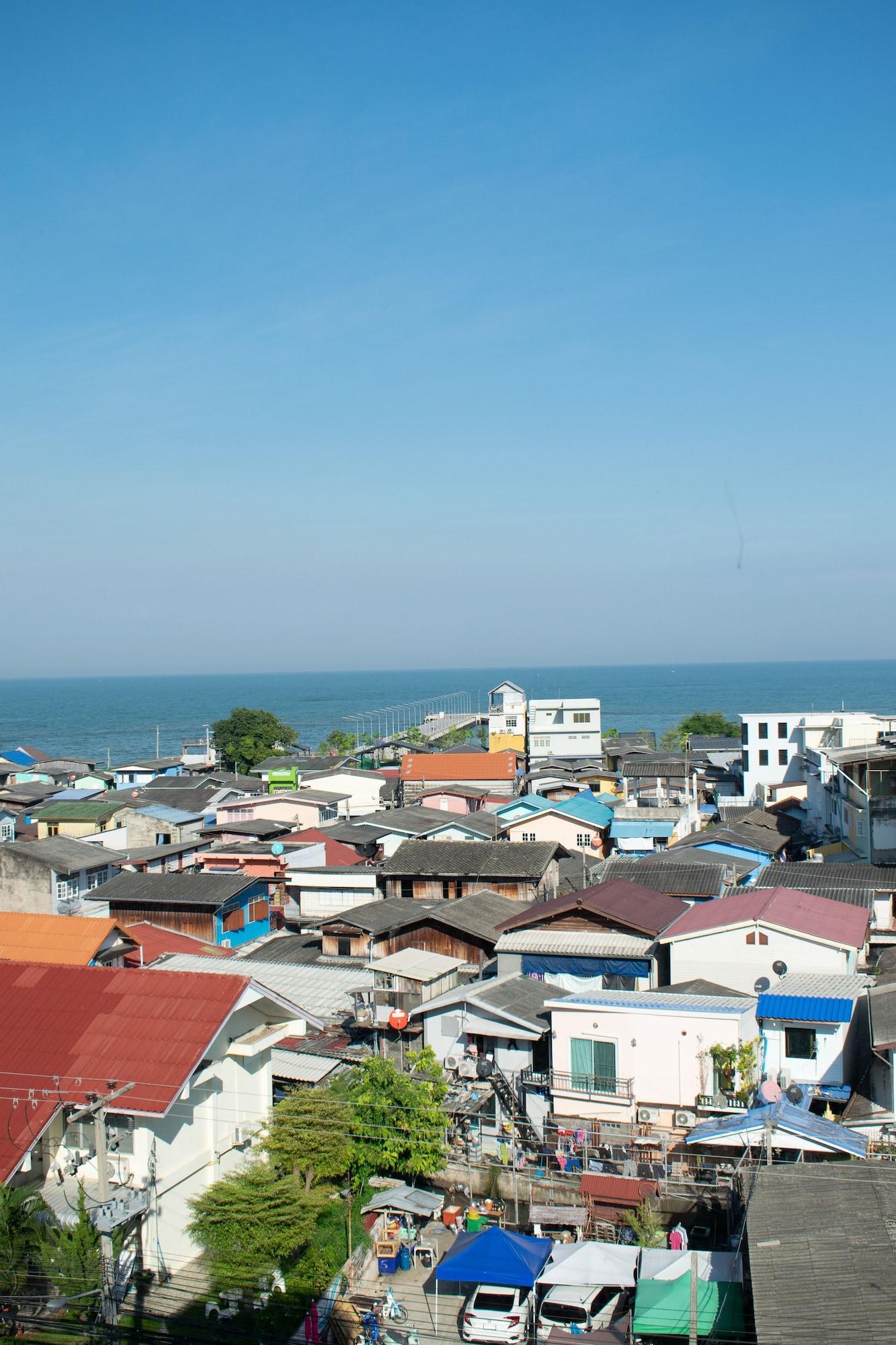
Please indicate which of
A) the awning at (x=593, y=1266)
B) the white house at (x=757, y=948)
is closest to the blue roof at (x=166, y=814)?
the white house at (x=757, y=948)

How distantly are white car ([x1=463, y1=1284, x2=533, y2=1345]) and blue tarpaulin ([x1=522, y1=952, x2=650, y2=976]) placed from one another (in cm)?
710

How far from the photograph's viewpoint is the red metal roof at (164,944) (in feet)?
69.3

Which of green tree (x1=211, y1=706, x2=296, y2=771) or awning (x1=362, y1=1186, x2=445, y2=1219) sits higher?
green tree (x1=211, y1=706, x2=296, y2=771)

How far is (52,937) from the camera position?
1819 cm

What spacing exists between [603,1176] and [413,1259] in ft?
8.11

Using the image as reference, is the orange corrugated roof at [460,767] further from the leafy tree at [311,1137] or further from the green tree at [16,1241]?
the green tree at [16,1241]

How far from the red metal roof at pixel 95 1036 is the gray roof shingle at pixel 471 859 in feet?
45.4

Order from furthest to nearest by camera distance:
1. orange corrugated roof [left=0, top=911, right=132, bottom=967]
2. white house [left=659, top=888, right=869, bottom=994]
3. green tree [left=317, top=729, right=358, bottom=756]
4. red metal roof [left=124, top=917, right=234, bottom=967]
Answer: green tree [left=317, top=729, right=358, bottom=756]
red metal roof [left=124, top=917, right=234, bottom=967]
orange corrugated roof [left=0, top=911, right=132, bottom=967]
white house [left=659, top=888, right=869, bottom=994]

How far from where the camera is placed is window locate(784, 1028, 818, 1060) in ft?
46.6

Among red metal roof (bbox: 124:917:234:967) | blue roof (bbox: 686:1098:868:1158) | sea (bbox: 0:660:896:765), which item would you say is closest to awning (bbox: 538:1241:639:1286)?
blue roof (bbox: 686:1098:868:1158)

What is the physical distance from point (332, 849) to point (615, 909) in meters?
13.5

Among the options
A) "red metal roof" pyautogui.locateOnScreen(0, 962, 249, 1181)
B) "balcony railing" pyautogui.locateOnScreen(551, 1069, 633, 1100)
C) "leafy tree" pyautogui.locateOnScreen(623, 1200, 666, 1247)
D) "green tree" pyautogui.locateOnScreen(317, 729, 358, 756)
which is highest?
"red metal roof" pyautogui.locateOnScreen(0, 962, 249, 1181)

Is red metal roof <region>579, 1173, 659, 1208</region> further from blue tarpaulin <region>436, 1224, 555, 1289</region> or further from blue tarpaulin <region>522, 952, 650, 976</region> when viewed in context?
blue tarpaulin <region>522, 952, 650, 976</region>

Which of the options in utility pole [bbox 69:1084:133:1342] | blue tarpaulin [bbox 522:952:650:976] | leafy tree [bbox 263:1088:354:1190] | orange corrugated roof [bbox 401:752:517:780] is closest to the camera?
utility pole [bbox 69:1084:133:1342]
